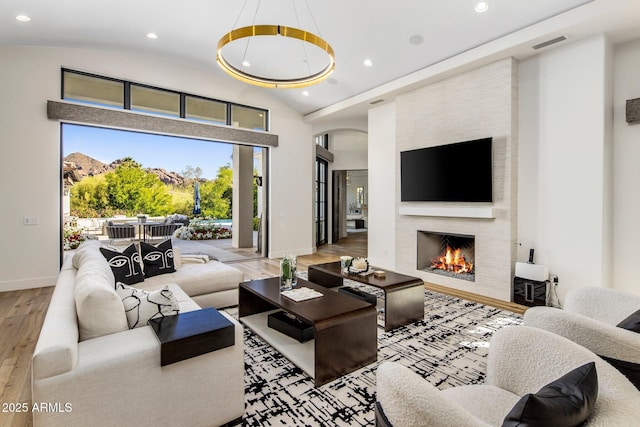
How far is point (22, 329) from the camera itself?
335cm

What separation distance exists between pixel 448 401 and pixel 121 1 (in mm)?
5503

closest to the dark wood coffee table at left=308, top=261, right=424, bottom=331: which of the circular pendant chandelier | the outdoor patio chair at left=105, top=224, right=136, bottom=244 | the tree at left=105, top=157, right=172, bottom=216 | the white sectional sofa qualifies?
the white sectional sofa

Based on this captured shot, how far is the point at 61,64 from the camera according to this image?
5125 millimetres

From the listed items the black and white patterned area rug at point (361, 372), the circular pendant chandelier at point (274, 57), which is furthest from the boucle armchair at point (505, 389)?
the circular pendant chandelier at point (274, 57)

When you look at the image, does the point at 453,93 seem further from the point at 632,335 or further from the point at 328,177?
the point at 328,177

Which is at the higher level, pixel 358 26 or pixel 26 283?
pixel 358 26

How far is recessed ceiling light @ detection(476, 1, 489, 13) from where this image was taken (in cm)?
370

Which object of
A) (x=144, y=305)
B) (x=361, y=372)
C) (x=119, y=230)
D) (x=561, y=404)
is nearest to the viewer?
(x=561, y=404)

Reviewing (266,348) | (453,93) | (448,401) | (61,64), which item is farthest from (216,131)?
(448,401)

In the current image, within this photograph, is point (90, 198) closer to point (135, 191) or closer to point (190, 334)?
point (135, 191)

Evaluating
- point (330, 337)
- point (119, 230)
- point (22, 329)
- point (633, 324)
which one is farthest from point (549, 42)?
point (119, 230)

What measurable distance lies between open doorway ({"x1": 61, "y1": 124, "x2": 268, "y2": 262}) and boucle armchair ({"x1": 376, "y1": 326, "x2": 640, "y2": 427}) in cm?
655

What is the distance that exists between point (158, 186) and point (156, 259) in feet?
31.4

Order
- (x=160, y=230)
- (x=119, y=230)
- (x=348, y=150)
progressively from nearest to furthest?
(x=119, y=230) → (x=160, y=230) → (x=348, y=150)
